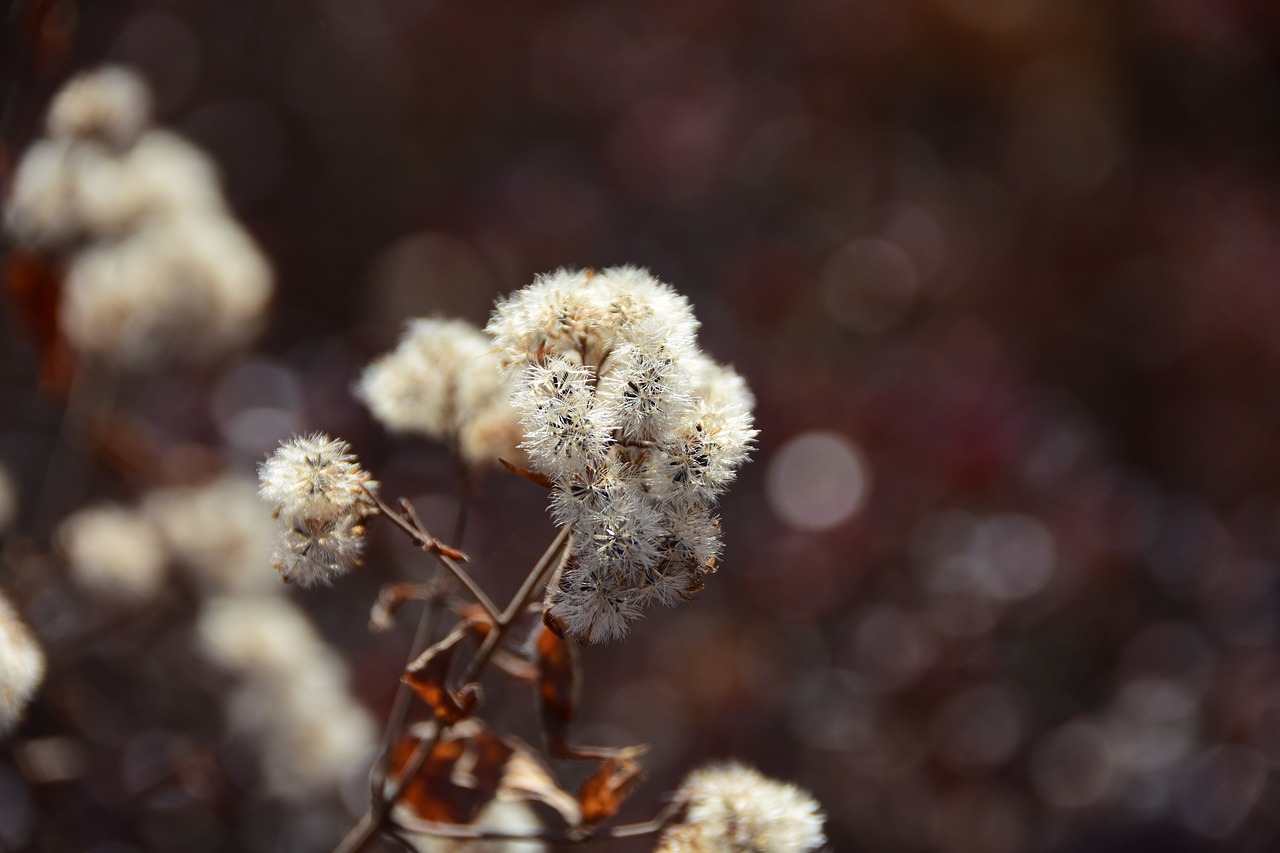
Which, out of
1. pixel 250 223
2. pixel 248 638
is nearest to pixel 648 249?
pixel 250 223

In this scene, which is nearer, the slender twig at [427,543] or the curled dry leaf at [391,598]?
the slender twig at [427,543]

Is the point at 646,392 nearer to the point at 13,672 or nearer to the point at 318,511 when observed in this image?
the point at 318,511

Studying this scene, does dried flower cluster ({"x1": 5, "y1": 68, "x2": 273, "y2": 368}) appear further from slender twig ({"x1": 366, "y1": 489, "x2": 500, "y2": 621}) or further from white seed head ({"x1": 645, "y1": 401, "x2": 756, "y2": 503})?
white seed head ({"x1": 645, "y1": 401, "x2": 756, "y2": 503})

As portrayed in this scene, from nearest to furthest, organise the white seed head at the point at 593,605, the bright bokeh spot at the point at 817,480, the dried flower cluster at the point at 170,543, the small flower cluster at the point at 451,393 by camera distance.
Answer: the white seed head at the point at 593,605 → the small flower cluster at the point at 451,393 → the dried flower cluster at the point at 170,543 → the bright bokeh spot at the point at 817,480

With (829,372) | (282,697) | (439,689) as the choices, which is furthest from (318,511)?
(829,372)

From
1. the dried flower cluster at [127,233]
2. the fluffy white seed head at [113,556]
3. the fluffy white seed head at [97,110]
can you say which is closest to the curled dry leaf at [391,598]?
the fluffy white seed head at [113,556]

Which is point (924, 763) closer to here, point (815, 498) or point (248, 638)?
point (815, 498)

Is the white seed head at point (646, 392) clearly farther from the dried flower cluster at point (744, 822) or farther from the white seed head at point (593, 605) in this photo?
the dried flower cluster at point (744, 822)
